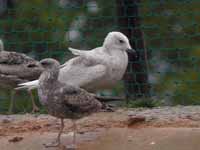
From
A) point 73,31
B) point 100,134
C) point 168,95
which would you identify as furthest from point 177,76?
point 100,134

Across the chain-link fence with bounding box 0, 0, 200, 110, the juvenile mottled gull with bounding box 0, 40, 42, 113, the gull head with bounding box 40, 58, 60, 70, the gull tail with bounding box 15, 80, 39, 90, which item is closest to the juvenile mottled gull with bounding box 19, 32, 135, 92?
the gull tail with bounding box 15, 80, 39, 90

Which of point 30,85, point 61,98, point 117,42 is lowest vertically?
point 30,85

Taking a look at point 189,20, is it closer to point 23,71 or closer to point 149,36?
point 149,36

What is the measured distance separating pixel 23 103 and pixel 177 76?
5.65ft

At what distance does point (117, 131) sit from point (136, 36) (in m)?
2.07

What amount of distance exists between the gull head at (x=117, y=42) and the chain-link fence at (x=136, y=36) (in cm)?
30

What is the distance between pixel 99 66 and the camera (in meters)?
8.86

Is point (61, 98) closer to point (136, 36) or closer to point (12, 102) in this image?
point (12, 102)

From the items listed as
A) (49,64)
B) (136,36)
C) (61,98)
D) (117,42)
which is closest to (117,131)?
(61,98)

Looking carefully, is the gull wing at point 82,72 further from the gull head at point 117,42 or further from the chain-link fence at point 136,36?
the chain-link fence at point 136,36

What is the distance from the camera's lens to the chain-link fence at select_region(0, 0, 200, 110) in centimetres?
942

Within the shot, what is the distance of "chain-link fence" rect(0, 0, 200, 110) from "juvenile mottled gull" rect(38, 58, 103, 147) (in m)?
1.90

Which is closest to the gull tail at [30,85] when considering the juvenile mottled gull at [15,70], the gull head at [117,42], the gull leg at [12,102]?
the juvenile mottled gull at [15,70]

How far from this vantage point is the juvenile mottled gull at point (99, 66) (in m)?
8.82
